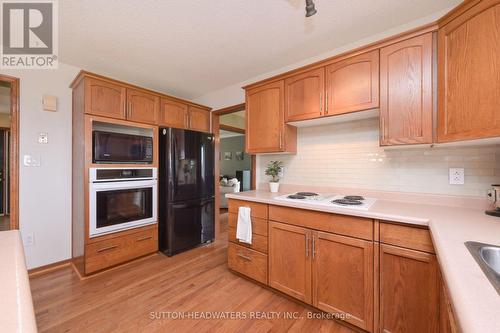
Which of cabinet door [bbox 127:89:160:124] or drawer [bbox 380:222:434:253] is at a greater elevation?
cabinet door [bbox 127:89:160:124]

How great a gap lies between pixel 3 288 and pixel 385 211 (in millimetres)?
1755

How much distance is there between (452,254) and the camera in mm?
785

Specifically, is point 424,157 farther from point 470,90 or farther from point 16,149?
point 16,149

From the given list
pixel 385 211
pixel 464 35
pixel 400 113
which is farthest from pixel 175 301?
pixel 464 35

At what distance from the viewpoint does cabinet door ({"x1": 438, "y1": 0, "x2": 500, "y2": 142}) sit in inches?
43.9

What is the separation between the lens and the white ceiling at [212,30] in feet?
5.43

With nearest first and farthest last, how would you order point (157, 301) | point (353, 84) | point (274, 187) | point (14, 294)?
point (14, 294) → point (353, 84) → point (157, 301) → point (274, 187)

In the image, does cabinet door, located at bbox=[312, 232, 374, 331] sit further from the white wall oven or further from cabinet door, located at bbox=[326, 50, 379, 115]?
the white wall oven

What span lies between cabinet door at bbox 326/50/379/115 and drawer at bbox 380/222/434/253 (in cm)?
90

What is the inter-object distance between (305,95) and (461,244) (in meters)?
1.55

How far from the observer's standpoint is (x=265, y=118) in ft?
7.59

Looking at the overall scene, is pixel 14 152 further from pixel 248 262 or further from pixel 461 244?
pixel 461 244

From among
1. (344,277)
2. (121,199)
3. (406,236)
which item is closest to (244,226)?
(344,277)

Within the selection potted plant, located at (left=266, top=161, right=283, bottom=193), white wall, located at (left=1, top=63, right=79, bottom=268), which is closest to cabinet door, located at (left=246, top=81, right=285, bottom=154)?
potted plant, located at (left=266, top=161, right=283, bottom=193)
